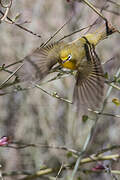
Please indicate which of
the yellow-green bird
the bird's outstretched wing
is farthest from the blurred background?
the bird's outstretched wing

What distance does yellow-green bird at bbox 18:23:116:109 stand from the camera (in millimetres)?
1739

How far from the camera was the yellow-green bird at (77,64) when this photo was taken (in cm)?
174

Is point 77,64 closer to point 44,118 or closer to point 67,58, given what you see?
point 67,58

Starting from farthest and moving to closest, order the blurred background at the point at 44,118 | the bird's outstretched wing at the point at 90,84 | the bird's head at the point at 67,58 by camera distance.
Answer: the blurred background at the point at 44,118, the bird's head at the point at 67,58, the bird's outstretched wing at the point at 90,84

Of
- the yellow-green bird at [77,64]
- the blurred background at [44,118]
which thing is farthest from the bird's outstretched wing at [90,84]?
the blurred background at [44,118]

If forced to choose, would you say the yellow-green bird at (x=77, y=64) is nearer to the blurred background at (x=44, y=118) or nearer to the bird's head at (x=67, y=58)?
the bird's head at (x=67, y=58)

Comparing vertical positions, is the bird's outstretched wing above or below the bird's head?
below

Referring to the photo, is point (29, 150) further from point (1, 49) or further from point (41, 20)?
point (41, 20)

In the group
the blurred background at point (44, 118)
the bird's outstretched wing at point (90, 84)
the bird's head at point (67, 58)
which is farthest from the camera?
the blurred background at point (44, 118)

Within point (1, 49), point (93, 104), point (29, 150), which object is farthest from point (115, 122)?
point (93, 104)

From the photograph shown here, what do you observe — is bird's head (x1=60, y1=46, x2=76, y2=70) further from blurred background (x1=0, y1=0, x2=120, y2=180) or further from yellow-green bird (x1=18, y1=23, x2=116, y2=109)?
blurred background (x1=0, y1=0, x2=120, y2=180)

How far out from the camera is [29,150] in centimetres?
397

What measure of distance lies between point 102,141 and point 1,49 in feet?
5.53

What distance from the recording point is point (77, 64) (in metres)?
1.93
